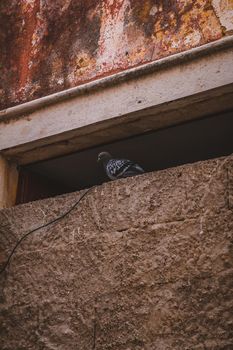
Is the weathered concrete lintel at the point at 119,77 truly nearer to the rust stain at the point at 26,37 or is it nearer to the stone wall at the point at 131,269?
the rust stain at the point at 26,37

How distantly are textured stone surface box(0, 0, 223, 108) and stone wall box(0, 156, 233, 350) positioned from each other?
872 millimetres

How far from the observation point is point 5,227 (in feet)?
9.93

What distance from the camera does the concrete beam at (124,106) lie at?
277cm

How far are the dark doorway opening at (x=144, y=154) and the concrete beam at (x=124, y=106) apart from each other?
6.0 inches

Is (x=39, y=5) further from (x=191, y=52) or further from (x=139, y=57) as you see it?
(x=191, y=52)

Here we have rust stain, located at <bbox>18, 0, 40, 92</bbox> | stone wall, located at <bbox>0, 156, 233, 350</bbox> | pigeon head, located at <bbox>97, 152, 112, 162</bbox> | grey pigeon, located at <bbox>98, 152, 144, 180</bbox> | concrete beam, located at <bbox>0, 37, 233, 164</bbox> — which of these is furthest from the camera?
rust stain, located at <bbox>18, 0, 40, 92</bbox>

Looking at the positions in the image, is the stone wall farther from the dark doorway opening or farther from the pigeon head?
the dark doorway opening

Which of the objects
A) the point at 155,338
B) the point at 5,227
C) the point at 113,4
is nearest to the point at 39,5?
the point at 113,4

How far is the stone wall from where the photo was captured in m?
2.30

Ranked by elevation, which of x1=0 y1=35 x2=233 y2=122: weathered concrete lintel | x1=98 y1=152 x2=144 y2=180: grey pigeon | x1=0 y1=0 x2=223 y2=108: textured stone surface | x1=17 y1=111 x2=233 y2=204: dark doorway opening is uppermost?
x1=0 y1=0 x2=223 y2=108: textured stone surface

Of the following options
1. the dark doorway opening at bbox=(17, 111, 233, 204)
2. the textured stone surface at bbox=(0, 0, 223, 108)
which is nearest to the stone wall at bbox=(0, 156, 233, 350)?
the dark doorway opening at bbox=(17, 111, 233, 204)

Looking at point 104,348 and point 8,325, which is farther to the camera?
point 8,325

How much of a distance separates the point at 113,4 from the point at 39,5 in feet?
2.14

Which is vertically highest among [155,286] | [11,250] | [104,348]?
[11,250]
